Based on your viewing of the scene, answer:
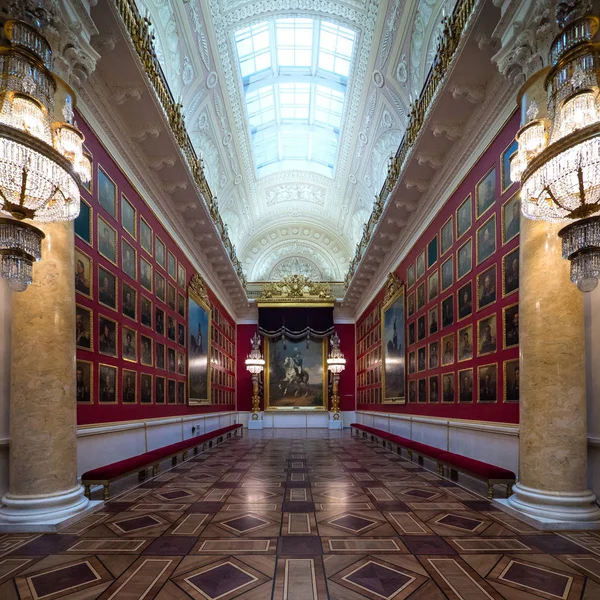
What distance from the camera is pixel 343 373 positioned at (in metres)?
23.1

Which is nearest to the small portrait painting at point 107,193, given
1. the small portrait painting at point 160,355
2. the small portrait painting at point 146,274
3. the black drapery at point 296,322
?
the small portrait painting at point 146,274

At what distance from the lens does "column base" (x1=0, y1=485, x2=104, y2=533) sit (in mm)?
4703

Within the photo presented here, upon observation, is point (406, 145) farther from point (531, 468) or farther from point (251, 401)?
point (251, 401)

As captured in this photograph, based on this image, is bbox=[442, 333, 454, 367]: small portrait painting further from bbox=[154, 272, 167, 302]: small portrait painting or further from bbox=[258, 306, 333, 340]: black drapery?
bbox=[258, 306, 333, 340]: black drapery

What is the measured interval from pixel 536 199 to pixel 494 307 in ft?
9.59

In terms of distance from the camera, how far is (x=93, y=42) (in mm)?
6277

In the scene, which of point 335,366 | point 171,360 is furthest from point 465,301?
point 335,366

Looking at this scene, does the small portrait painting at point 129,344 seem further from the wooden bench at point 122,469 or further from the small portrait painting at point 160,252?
the small portrait painting at point 160,252

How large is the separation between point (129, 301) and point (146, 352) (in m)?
1.38

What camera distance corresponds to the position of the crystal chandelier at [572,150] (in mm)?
3881

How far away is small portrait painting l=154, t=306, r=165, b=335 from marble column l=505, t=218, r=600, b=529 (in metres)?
7.47

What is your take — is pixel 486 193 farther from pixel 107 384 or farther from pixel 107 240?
pixel 107 384

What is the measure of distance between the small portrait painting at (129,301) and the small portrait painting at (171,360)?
8.21 feet

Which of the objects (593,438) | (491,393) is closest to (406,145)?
(491,393)
